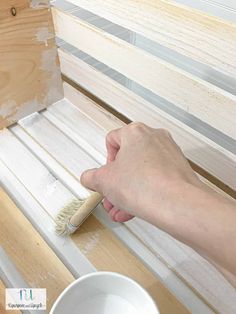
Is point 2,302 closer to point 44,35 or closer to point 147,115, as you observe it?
point 147,115

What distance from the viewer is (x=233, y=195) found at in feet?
2.30

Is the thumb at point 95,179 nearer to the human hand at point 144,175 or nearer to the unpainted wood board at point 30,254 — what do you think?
the human hand at point 144,175

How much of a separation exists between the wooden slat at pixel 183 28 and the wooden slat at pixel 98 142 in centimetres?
27

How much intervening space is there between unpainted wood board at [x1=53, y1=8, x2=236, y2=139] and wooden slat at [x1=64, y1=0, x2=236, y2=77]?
40 mm

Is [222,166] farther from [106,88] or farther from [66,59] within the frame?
[66,59]

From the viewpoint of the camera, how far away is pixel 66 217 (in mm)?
670

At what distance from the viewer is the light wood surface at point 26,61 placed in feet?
2.45

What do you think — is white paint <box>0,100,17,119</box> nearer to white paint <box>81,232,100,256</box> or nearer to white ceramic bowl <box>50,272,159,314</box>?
white paint <box>81,232,100,256</box>

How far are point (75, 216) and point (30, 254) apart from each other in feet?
0.37

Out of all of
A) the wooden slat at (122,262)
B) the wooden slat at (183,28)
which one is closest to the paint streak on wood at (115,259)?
the wooden slat at (122,262)

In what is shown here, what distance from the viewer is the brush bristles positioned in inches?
25.9

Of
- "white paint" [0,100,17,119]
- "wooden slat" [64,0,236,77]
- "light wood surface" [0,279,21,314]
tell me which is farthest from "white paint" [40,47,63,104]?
"light wood surface" [0,279,21,314]

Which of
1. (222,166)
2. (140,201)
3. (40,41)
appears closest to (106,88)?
(40,41)
